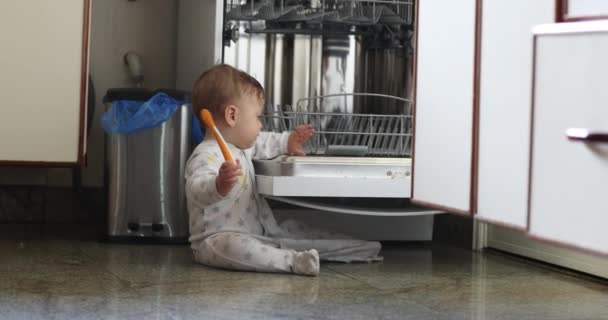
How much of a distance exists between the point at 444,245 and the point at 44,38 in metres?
1.16

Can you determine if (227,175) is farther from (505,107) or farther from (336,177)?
(505,107)

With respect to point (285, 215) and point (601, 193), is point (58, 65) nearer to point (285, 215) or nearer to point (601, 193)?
point (285, 215)

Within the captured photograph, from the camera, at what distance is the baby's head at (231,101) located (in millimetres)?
2184

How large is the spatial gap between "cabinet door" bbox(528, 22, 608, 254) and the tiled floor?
0.37m

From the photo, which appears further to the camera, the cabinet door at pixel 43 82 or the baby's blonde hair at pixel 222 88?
the cabinet door at pixel 43 82

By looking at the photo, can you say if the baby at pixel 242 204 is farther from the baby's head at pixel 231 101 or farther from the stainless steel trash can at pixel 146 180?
the stainless steel trash can at pixel 146 180

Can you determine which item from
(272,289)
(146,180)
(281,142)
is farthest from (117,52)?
(272,289)

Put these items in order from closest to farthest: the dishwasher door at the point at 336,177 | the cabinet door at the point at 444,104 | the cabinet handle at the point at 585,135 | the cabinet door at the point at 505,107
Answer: the cabinet handle at the point at 585,135
the cabinet door at the point at 505,107
the cabinet door at the point at 444,104
the dishwasher door at the point at 336,177

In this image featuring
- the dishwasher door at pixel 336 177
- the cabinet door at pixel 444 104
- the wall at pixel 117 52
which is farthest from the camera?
the wall at pixel 117 52

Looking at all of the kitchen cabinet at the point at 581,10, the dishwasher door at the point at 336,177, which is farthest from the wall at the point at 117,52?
the kitchen cabinet at the point at 581,10

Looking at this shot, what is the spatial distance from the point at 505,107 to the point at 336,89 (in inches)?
43.6

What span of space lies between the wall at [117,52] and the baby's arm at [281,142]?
30.0 inches

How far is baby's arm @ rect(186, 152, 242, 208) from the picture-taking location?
1.94 metres

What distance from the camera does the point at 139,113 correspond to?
242cm
